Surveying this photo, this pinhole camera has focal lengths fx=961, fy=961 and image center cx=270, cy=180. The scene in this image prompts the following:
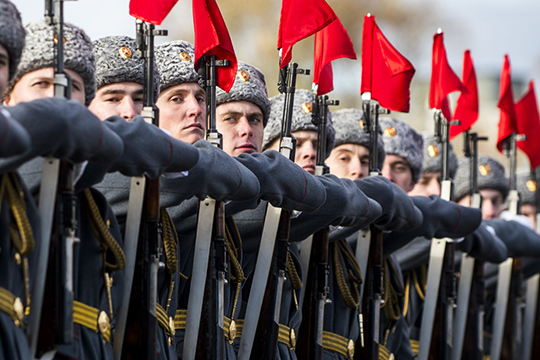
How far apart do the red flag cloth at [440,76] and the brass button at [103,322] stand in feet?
13.9

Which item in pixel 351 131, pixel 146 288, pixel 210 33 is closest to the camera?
pixel 146 288

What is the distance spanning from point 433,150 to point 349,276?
344 centimetres

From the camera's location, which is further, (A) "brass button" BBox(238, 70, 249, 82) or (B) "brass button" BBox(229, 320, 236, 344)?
(A) "brass button" BBox(238, 70, 249, 82)

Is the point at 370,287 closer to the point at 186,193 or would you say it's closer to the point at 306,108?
the point at 306,108

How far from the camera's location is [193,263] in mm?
4363

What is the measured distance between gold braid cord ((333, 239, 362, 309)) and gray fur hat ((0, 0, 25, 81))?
2.70m

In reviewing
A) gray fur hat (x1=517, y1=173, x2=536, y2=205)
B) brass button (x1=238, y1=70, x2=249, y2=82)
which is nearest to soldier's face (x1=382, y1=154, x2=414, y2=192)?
brass button (x1=238, y1=70, x2=249, y2=82)

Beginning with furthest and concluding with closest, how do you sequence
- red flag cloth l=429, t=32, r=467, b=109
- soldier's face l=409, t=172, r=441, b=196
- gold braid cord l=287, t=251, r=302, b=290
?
soldier's face l=409, t=172, r=441, b=196
red flag cloth l=429, t=32, r=467, b=109
gold braid cord l=287, t=251, r=302, b=290

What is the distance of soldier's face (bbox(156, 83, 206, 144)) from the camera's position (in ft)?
16.6

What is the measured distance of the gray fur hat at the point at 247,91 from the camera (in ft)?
18.5

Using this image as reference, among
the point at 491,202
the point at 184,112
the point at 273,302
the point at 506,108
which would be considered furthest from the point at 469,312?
the point at 184,112

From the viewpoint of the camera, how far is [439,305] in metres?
6.77

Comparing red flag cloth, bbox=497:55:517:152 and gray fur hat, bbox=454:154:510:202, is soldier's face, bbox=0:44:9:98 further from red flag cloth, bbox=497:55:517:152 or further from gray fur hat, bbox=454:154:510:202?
gray fur hat, bbox=454:154:510:202

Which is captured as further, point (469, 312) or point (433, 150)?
point (433, 150)
